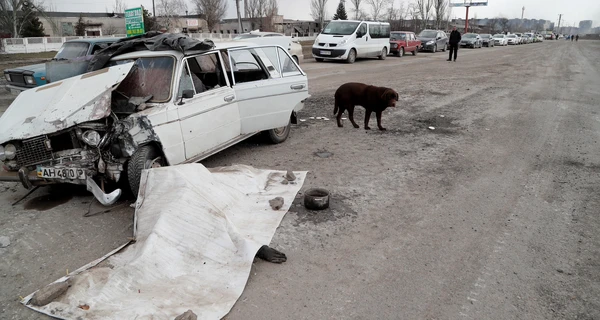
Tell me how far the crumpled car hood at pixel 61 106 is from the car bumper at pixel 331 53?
16686 millimetres

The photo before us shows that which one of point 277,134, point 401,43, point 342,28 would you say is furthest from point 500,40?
Answer: point 277,134

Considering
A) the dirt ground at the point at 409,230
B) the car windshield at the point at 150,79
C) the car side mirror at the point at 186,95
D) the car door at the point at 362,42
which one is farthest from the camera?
the car door at the point at 362,42

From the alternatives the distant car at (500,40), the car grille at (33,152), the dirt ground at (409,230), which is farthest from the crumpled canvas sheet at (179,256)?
the distant car at (500,40)

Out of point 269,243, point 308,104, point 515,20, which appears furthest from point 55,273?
point 515,20

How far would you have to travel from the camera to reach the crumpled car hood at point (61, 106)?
441cm

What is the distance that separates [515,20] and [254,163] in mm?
188461

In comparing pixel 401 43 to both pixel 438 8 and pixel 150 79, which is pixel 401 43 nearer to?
pixel 150 79

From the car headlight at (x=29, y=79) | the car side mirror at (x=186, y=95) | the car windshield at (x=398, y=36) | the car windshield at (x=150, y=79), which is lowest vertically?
the car headlight at (x=29, y=79)

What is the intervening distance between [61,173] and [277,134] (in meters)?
3.56

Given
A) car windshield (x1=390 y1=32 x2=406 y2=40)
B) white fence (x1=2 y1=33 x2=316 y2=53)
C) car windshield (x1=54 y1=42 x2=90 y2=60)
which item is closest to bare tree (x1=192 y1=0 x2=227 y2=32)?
white fence (x1=2 y1=33 x2=316 y2=53)

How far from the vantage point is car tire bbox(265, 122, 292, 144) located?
7.06 m

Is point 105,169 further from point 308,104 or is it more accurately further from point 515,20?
point 515,20

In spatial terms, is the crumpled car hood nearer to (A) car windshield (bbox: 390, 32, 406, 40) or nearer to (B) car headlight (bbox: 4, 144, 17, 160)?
Answer: (B) car headlight (bbox: 4, 144, 17, 160)

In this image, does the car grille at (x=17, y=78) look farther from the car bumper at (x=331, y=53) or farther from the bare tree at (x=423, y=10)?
the bare tree at (x=423, y=10)
